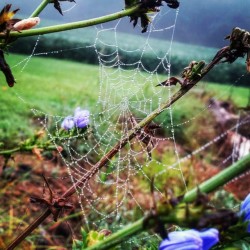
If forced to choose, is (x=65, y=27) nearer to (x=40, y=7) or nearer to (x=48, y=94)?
(x=40, y=7)

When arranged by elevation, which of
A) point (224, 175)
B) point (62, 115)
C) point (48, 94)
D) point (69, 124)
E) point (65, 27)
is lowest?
point (48, 94)

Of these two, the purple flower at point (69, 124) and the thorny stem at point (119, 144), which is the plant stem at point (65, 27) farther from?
the purple flower at point (69, 124)

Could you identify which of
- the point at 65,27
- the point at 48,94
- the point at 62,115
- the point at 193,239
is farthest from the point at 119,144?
the point at 48,94

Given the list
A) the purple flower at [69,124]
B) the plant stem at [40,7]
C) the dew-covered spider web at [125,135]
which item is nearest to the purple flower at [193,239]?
the dew-covered spider web at [125,135]

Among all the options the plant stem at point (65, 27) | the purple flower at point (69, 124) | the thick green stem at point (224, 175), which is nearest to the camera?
the thick green stem at point (224, 175)

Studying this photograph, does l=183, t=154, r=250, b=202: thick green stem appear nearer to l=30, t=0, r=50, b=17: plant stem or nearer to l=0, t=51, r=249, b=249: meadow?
l=0, t=51, r=249, b=249: meadow

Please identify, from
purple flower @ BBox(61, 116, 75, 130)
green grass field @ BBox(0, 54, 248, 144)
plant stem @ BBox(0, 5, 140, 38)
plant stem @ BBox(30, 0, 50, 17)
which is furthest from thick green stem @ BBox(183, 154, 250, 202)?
purple flower @ BBox(61, 116, 75, 130)
